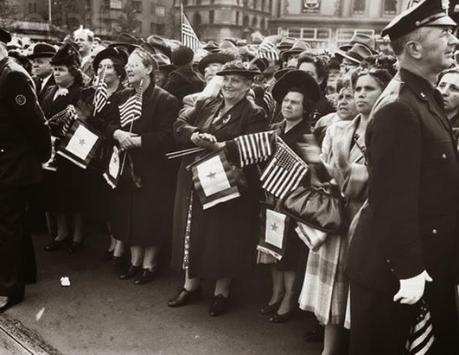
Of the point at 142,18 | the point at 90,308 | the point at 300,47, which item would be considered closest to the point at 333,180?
the point at 90,308

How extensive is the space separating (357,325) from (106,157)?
3.46m

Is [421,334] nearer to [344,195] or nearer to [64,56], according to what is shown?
[344,195]

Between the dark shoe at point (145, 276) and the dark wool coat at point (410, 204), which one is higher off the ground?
the dark wool coat at point (410, 204)

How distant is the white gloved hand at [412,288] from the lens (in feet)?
7.71

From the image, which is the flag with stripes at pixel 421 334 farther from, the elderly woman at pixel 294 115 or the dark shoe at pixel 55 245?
the dark shoe at pixel 55 245

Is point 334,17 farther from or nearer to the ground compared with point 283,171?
farther from the ground

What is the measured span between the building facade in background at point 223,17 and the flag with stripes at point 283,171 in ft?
225

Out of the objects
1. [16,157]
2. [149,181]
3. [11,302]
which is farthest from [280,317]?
[16,157]

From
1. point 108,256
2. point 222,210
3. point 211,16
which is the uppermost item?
point 211,16

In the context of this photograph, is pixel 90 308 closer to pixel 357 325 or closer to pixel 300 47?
pixel 357 325

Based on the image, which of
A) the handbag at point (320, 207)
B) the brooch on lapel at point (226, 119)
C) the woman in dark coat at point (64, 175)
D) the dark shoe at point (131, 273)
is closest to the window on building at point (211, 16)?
the woman in dark coat at point (64, 175)

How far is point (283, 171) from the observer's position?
→ 3.92m

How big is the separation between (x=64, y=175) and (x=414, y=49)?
4.36 metres

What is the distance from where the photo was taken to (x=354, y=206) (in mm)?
3525
